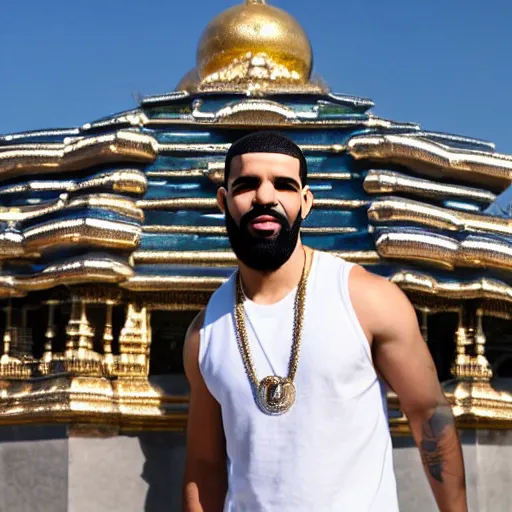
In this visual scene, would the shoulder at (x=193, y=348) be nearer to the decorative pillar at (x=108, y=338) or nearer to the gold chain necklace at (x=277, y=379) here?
the gold chain necklace at (x=277, y=379)

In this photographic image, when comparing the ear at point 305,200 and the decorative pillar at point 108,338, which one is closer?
the ear at point 305,200

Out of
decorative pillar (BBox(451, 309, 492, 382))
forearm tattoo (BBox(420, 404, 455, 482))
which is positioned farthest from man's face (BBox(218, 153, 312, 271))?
decorative pillar (BBox(451, 309, 492, 382))

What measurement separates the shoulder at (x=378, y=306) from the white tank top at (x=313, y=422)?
1.3 inches

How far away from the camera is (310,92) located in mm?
7469

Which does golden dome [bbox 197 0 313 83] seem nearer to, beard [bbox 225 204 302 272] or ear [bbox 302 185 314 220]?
ear [bbox 302 185 314 220]

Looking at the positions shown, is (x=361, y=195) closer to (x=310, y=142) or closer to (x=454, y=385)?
(x=310, y=142)

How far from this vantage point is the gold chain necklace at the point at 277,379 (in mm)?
3006

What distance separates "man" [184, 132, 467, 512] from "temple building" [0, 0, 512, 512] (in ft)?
9.25

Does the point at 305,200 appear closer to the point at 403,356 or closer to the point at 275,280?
the point at 275,280

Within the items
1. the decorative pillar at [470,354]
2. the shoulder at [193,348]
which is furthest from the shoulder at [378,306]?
the decorative pillar at [470,354]

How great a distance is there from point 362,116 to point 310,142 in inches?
17.5

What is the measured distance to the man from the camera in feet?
9.75

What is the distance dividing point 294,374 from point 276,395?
78 mm

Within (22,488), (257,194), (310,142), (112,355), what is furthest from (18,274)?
(257,194)
